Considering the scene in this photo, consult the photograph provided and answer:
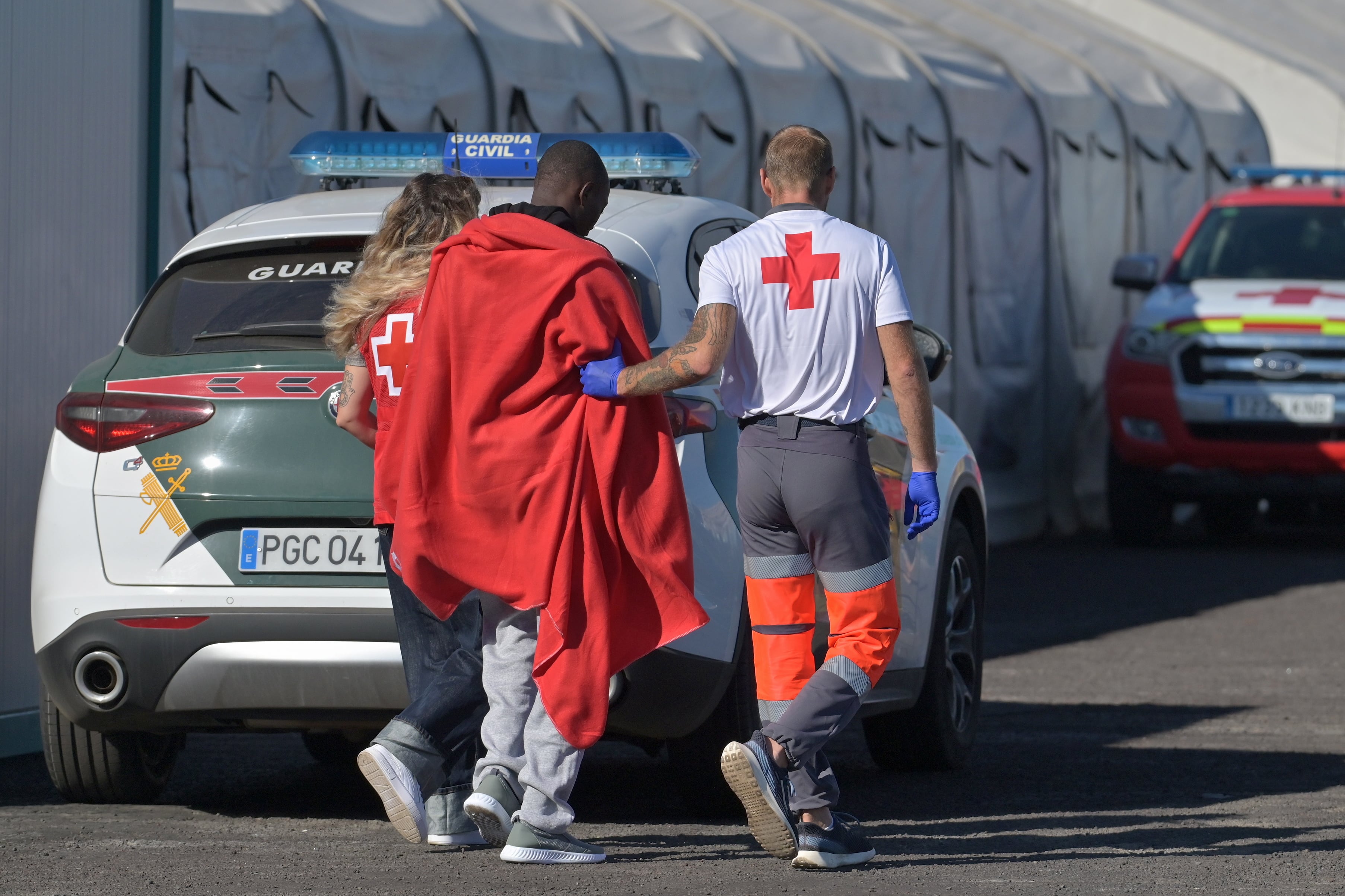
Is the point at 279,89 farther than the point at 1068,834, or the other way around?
the point at 279,89

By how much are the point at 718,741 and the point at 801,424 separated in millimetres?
952

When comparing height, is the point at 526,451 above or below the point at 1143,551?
above

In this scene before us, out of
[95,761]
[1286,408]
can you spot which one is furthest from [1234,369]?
[95,761]

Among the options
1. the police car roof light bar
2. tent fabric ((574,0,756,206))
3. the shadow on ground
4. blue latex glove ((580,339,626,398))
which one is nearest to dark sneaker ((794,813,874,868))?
blue latex glove ((580,339,626,398))

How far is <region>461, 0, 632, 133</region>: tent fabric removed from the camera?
11.7 meters

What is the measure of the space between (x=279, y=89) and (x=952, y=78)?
19.9 feet

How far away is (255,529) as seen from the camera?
18.2ft

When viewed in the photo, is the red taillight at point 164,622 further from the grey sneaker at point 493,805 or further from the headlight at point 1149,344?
the headlight at point 1149,344

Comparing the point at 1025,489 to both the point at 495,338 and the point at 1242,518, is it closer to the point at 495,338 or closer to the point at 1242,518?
the point at 1242,518

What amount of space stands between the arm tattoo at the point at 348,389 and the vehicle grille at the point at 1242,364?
33.3 ft

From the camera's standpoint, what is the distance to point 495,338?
5.06 meters

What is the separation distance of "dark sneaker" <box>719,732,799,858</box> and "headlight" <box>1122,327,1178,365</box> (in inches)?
399

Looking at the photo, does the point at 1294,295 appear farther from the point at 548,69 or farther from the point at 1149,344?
the point at 548,69

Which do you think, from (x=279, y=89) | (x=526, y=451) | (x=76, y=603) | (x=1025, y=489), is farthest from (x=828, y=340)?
(x=1025, y=489)
